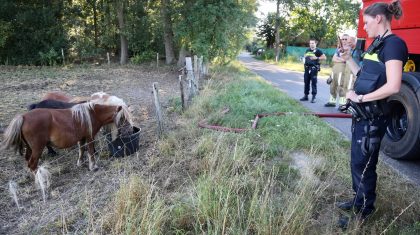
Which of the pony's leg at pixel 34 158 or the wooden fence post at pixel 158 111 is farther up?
the wooden fence post at pixel 158 111

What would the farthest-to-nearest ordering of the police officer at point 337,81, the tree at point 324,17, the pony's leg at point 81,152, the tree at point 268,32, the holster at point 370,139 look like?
the tree at point 268,32, the tree at point 324,17, the police officer at point 337,81, the pony's leg at point 81,152, the holster at point 370,139

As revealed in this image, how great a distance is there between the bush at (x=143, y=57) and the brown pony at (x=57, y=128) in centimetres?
1738

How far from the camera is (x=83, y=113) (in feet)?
15.9

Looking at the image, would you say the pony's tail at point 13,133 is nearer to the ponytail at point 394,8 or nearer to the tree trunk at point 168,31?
the ponytail at point 394,8

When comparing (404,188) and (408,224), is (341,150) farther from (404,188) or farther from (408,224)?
(408,224)

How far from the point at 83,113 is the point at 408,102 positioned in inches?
182

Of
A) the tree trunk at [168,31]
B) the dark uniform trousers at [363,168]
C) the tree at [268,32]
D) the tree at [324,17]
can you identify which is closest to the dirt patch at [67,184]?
the dark uniform trousers at [363,168]

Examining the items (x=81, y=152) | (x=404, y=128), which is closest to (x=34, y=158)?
(x=81, y=152)

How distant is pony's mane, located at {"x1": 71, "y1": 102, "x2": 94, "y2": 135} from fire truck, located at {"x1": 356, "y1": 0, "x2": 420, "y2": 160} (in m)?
4.25

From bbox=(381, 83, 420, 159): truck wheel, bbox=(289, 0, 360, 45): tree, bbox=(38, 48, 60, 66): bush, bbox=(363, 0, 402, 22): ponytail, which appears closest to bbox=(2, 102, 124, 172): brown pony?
bbox=(363, 0, 402, 22): ponytail

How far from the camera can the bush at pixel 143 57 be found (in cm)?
2181

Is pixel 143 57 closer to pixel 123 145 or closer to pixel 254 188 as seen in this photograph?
pixel 123 145

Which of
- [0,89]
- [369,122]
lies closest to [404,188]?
[369,122]

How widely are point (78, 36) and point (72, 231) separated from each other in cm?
2211
